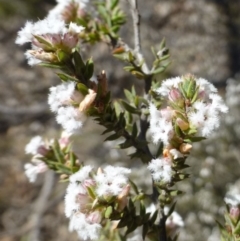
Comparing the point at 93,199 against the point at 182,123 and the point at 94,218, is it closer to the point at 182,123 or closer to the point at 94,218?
the point at 94,218

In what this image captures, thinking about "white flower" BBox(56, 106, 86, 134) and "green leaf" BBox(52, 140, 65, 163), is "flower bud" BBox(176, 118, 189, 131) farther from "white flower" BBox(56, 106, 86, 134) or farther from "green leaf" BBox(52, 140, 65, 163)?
"green leaf" BBox(52, 140, 65, 163)

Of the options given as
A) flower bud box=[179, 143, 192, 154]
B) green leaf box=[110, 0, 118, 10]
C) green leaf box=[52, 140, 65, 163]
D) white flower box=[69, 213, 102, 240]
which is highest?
green leaf box=[110, 0, 118, 10]

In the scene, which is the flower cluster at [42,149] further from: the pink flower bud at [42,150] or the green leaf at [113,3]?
the green leaf at [113,3]

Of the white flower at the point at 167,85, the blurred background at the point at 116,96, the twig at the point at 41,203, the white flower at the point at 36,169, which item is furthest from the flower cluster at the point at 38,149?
the twig at the point at 41,203

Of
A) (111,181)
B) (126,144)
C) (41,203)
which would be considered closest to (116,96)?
(41,203)

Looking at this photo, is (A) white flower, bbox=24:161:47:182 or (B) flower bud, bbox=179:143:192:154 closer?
Answer: (B) flower bud, bbox=179:143:192:154

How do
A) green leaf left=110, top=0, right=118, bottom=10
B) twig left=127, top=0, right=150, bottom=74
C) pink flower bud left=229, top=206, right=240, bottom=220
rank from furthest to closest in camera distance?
1. green leaf left=110, top=0, right=118, bottom=10
2. twig left=127, top=0, right=150, bottom=74
3. pink flower bud left=229, top=206, right=240, bottom=220

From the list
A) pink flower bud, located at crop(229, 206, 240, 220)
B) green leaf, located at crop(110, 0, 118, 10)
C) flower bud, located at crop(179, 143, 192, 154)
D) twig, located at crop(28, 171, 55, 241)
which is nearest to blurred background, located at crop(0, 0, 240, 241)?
twig, located at crop(28, 171, 55, 241)
